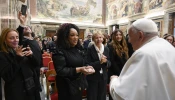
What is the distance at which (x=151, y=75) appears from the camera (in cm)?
148

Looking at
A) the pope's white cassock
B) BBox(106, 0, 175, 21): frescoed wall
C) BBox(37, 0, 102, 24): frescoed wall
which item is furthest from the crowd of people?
BBox(37, 0, 102, 24): frescoed wall

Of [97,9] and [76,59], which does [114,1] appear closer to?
[97,9]

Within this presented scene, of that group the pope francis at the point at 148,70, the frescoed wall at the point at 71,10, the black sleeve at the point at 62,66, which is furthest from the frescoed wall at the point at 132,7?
the black sleeve at the point at 62,66

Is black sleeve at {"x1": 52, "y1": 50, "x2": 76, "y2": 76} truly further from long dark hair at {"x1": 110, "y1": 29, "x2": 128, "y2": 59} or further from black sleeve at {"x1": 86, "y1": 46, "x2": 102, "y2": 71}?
long dark hair at {"x1": 110, "y1": 29, "x2": 128, "y2": 59}

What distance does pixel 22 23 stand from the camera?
2.63m

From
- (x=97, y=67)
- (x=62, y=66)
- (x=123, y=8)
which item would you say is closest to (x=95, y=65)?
(x=97, y=67)

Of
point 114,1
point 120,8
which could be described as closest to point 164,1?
point 120,8

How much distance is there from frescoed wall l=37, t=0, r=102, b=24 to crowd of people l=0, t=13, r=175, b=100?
15503 mm

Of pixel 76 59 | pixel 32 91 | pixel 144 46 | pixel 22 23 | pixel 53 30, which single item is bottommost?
pixel 32 91

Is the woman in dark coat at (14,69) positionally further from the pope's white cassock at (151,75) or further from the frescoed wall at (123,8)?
the frescoed wall at (123,8)

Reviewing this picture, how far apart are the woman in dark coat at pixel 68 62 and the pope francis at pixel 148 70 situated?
80 cm

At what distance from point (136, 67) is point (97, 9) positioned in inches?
792

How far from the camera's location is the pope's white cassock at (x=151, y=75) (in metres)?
1.48

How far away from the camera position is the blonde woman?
3.21m
